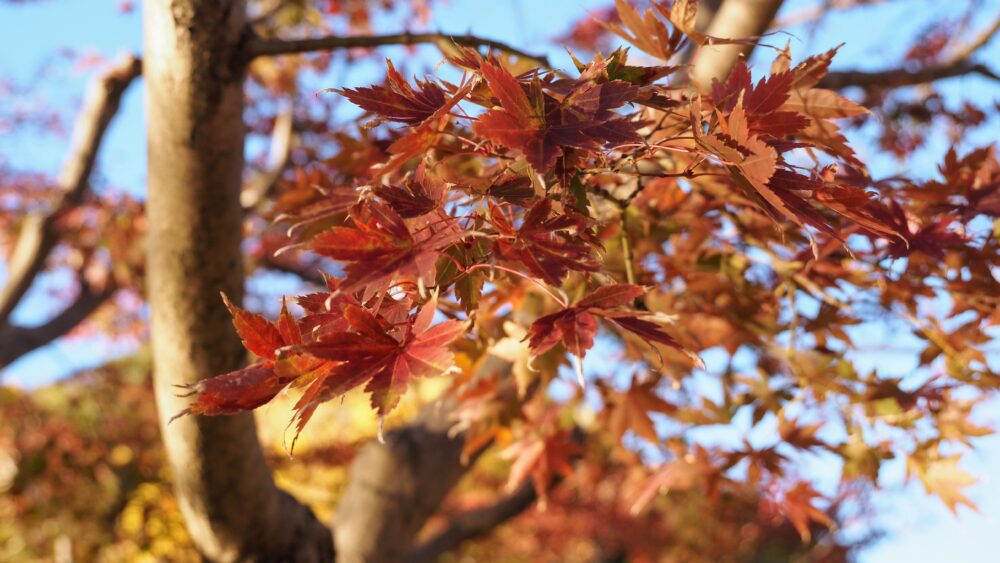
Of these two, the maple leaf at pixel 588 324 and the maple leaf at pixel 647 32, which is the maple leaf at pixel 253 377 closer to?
the maple leaf at pixel 588 324

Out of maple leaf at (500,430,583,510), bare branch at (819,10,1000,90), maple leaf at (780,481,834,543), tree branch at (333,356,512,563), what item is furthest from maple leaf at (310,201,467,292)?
bare branch at (819,10,1000,90)

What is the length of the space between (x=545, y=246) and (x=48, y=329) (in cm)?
326

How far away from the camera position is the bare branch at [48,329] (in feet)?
10.3

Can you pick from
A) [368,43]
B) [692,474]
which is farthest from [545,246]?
[692,474]

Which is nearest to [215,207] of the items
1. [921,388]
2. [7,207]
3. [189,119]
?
[189,119]

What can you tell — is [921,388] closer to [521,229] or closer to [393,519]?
[521,229]

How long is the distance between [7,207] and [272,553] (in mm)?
4582

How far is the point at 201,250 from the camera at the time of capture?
5.27ft

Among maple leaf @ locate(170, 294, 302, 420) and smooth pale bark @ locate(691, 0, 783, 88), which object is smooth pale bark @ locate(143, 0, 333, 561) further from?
smooth pale bark @ locate(691, 0, 783, 88)

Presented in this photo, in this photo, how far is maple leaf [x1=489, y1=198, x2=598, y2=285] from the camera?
0.82 meters

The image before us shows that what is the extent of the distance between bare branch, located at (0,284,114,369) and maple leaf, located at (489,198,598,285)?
3.00 m

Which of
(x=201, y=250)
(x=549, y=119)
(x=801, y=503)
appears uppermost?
(x=201, y=250)

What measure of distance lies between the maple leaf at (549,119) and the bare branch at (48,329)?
3.03m

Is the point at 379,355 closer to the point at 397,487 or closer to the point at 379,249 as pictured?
the point at 379,249
